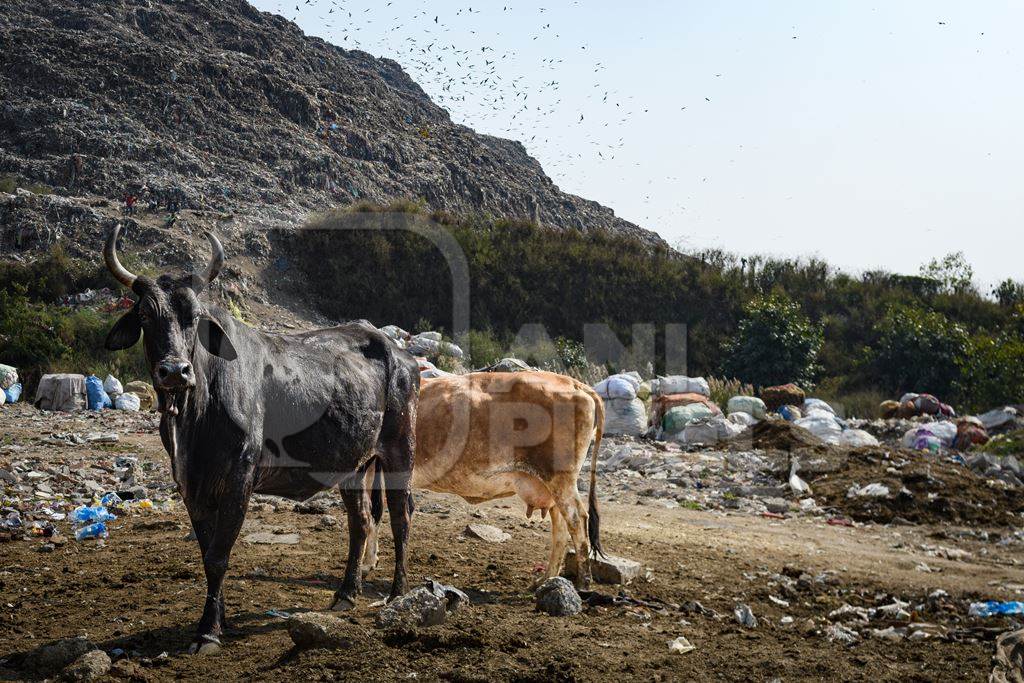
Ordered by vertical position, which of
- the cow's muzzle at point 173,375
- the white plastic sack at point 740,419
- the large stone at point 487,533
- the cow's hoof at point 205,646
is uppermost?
the cow's muzzle at point 173,375

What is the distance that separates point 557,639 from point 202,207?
1032 inches

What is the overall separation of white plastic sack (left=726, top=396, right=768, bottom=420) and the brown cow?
378 inches

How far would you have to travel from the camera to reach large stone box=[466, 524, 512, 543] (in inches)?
277

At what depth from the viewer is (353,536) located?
5.36 m

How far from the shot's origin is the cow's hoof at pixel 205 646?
13.9ft

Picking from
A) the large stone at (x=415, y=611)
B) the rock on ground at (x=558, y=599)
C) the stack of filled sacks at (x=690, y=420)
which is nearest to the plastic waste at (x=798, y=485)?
the stack of filled sacks at (x=690, y=420)

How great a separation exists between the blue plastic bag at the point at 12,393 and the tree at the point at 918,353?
1710cm

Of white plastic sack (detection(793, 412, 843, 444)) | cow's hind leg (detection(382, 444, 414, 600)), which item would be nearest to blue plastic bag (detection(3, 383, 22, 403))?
cow's hind leg (detection(382, 444, 414, 600))

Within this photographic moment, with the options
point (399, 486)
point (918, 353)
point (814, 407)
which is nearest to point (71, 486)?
point (399, 486)

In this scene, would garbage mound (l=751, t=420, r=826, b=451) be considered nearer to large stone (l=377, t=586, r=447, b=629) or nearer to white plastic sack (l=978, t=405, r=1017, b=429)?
white plastic sack (l=978, t=405, r=1017, b=429)

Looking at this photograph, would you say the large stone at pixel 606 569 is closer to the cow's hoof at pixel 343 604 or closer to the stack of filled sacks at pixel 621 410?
the cow's hoof at pixel 343 604

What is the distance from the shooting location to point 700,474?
35.9 feet

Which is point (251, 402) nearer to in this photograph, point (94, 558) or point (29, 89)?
point (94, 558)

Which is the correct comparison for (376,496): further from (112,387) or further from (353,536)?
(112,387)
